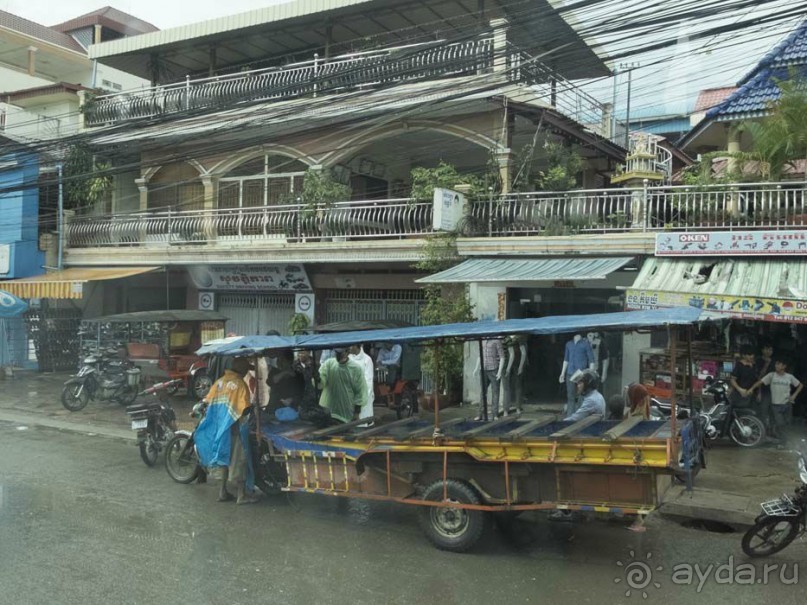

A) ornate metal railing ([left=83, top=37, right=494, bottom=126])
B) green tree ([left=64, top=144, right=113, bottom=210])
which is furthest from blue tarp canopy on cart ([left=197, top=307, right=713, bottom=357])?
green tree ([left=64, top=144, right=113, bottom=210])

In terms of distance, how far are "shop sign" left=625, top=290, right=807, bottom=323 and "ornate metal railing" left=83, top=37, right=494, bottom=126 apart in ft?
17.7

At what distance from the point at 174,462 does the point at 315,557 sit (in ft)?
11.1

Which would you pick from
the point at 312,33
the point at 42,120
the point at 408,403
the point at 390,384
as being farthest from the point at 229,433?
the point at 42,120

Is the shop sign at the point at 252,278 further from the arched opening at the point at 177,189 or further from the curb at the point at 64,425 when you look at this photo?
the curb at the point at 64,425

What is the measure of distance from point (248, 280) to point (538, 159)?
303 inches

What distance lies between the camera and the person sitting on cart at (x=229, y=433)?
7246 millimetres

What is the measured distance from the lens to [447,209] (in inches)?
507

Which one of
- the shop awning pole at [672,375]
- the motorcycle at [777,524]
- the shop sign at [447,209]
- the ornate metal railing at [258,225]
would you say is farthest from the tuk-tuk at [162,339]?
the motorcycle at [777,524]

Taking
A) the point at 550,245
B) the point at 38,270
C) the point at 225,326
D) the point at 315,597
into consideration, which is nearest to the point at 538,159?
the point at 550,245

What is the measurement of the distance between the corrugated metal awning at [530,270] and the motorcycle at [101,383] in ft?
21.4

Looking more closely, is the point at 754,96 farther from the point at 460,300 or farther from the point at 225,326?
the point at 225,326

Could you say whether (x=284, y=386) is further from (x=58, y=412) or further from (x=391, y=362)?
(x=58, y=412)

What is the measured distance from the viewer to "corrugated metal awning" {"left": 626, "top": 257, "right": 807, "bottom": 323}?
930 centimetres

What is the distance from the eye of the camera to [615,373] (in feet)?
44.9
